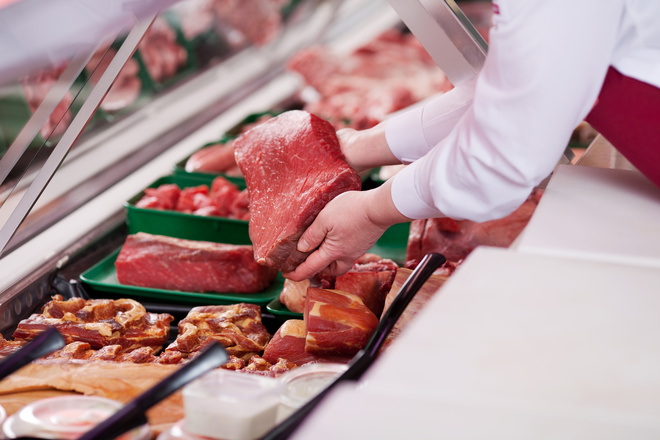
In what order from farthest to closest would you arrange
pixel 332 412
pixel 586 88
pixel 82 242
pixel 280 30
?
1. pixel 280 30
2. pixel 82 242
3. pixel 586 88
4. pixel 332 412

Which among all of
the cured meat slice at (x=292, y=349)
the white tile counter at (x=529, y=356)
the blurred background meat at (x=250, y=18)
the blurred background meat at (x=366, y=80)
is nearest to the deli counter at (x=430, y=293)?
the white tile counter at (x=529, y=356)

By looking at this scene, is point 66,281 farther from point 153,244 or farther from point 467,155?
point 467,155

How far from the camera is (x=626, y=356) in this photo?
3.02ft

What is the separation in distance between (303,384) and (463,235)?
1.13 m

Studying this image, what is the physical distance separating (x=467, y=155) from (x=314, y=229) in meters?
0.54

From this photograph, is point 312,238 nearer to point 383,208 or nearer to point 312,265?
point 312,265

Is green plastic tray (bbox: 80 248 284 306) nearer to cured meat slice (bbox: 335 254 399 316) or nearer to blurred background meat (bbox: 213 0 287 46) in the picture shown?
cured meat slice (bbox: 335 254 399 316)

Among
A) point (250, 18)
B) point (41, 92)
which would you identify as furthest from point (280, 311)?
point (250, 18)

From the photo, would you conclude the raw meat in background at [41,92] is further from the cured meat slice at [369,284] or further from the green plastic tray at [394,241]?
the cured meat slice at [369,284]

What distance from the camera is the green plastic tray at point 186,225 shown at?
7.75 feet

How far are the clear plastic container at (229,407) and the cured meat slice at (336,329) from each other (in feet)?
1.89

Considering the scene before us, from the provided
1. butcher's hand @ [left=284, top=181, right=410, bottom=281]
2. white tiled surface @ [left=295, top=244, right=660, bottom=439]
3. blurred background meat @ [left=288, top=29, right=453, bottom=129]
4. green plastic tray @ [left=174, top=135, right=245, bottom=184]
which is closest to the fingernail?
butcher's hand @ [left=284, top=181, right=410, bottom=281]

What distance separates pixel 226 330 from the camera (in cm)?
181

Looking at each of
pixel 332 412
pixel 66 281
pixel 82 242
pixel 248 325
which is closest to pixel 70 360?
pixel 248 325
